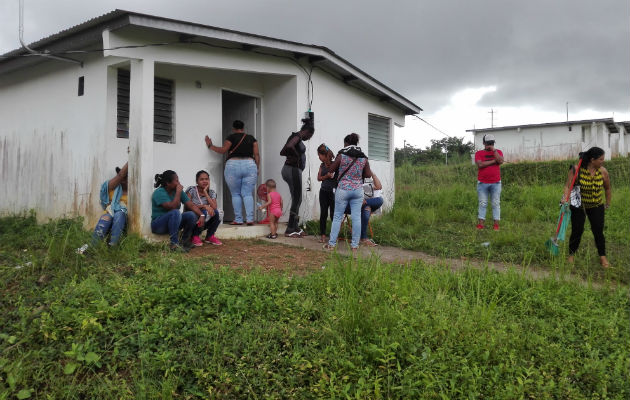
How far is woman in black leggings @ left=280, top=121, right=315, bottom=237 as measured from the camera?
7.54 metres

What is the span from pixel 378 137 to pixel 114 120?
5928 mm

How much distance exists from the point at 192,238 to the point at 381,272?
314 cm

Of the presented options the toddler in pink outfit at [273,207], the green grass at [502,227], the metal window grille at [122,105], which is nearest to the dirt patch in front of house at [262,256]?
the toddler in pink outfit at [273,207]

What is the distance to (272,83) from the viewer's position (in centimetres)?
860

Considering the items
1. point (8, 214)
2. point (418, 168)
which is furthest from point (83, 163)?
point (418, 168)

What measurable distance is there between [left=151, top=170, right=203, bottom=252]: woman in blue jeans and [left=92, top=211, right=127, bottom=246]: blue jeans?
404 mm

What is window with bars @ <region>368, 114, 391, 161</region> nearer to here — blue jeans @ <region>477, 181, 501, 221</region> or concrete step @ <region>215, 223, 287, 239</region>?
blue jeans @ <region>477, 181, 501, 221</region>

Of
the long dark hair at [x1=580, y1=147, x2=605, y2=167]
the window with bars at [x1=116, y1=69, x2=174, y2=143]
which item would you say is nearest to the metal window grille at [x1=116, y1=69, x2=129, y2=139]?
the window with bars at [x1=116, y1=69, x2=174, y2=143]

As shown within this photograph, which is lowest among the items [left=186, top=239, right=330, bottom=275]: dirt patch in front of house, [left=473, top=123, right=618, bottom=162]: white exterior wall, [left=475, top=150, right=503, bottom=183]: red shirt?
[left=186, top=239, right=330, bottom=275]: dirt patch in front of house

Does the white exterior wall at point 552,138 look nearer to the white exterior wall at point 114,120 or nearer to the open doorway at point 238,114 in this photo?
the white exterior wall at point 114,120

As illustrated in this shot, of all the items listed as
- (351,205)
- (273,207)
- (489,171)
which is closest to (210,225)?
(273,207)

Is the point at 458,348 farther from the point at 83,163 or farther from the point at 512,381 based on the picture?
the point at 83,163

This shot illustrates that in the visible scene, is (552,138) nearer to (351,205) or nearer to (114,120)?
(351,205)

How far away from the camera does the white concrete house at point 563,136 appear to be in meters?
25.8
